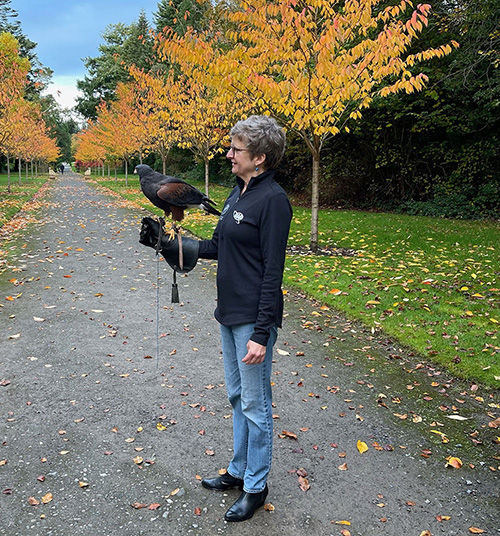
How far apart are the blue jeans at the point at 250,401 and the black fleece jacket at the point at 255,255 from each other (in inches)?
4.5

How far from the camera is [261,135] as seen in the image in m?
2.38

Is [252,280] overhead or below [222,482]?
overhead

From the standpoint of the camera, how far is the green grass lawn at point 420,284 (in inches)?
199

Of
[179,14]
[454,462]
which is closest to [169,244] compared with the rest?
[454,462]

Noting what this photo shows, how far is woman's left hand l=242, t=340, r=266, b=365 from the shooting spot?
2.40 meters

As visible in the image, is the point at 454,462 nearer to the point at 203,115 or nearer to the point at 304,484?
the point at 304,484

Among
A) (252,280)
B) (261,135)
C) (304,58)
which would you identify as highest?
(304,58)

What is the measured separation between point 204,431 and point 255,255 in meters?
1.67

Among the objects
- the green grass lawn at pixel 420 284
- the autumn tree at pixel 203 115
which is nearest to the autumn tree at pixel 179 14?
the autumn tree at pixel 203 115

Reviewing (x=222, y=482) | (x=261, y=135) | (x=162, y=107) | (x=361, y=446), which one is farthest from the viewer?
(x=162, y=107)

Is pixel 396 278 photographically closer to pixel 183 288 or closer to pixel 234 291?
pixel 183 288

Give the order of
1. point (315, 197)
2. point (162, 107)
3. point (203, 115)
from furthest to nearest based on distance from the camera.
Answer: point (162, 107), point (203, 115), point (315, 197)

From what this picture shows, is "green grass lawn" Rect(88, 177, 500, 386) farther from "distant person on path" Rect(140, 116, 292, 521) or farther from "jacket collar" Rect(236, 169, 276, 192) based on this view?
"jacket collar" Rect(236, 169, 276, 192)

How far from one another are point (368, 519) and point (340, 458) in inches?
22.6
